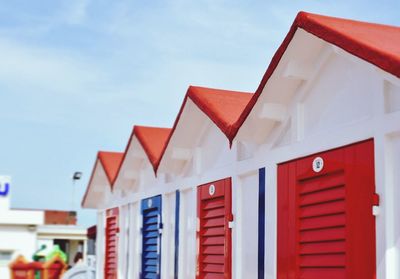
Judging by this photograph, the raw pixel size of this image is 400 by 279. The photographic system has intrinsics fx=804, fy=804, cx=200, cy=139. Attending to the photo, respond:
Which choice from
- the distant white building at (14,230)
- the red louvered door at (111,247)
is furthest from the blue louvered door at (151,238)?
the distant white building at (14,230)

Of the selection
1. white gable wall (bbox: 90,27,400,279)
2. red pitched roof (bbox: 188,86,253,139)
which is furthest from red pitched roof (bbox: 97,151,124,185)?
red pitched roof (bbox: 188,86,253,139)

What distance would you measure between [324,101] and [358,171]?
2.86 feet

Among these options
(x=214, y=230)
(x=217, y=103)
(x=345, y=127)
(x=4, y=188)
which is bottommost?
(x=214, y=230)

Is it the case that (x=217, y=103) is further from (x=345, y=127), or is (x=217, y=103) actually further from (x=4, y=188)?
(x=4, y=188)

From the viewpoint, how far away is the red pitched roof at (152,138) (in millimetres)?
11287

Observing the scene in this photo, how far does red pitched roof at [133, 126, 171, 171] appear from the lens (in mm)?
11287

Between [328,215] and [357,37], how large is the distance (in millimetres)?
1488

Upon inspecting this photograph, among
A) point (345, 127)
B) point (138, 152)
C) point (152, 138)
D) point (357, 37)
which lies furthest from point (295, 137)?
point (138, 152)

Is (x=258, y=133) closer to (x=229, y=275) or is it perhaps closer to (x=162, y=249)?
(x=229, y=275)

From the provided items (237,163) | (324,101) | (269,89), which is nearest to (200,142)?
(237,163)

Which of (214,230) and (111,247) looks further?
(111,247)

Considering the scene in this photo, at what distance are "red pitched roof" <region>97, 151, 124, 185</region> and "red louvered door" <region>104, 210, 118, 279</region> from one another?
0.73 metres

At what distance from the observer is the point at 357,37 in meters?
5.77

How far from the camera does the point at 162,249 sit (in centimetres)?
1105
